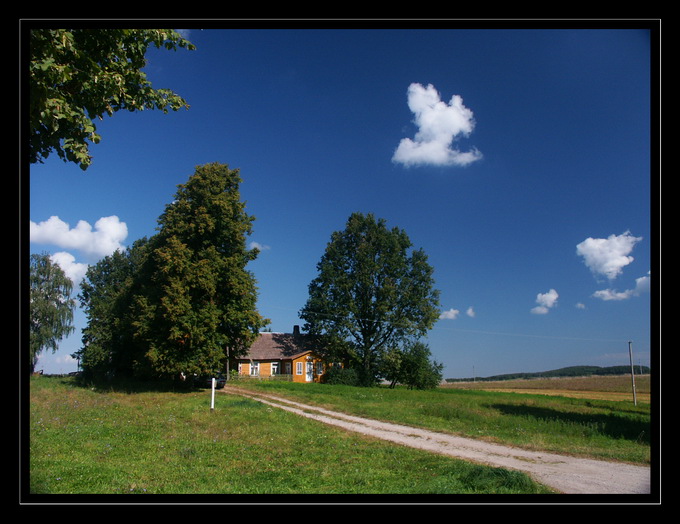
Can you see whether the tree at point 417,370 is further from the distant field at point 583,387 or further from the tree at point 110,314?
the tree at point 110,314

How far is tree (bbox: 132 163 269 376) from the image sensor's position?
2422 centimetres

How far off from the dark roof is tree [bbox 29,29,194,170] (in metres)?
44.6

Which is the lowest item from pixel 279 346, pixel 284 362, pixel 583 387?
pixel 583 387

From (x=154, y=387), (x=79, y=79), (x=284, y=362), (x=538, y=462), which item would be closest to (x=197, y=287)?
(x=154, y=387)

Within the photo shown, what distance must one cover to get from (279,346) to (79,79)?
4817cm

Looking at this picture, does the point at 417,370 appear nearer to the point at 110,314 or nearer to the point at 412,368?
the point at 412,368

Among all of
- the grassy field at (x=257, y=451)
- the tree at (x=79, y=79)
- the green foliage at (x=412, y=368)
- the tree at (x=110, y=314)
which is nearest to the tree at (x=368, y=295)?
the green foliage at (x=412, y=368)

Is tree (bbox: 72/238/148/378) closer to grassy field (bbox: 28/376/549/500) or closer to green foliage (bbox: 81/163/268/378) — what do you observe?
green foliage (bbox: 81/163/268/378)

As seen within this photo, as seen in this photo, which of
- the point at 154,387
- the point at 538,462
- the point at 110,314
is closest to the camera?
the point at 538,462

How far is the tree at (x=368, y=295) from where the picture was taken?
150 feet

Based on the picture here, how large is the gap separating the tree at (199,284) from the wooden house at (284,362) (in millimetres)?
23019

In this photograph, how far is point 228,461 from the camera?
834 centimetres

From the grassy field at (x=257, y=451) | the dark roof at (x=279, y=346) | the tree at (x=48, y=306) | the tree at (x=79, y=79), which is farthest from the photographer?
the dark roof at (x=279, y=346)
